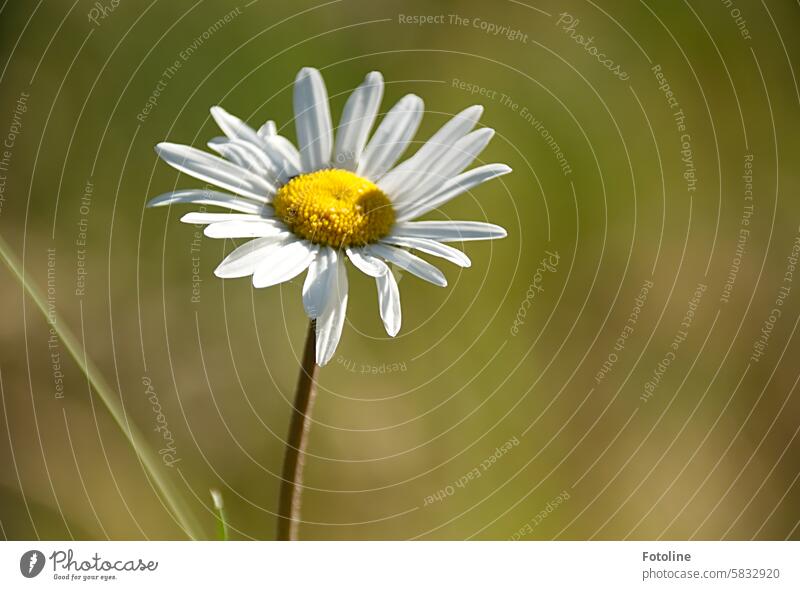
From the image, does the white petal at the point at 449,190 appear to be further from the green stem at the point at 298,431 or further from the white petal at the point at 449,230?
the green stem at the point at 298,431

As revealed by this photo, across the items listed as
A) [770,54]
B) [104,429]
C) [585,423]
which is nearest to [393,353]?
[585,423]

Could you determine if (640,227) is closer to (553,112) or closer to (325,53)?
(553,112)
